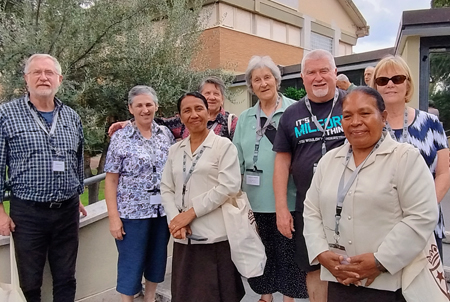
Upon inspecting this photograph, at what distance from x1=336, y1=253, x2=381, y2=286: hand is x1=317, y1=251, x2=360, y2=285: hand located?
0.02 meters

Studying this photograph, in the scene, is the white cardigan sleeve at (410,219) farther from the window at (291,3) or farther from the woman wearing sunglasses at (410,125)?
the window at (291,3)

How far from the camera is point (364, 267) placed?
68.9 inches

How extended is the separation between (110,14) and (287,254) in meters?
5.91

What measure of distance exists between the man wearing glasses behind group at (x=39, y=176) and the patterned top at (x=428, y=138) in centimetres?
240

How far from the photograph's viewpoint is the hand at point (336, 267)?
1798mm

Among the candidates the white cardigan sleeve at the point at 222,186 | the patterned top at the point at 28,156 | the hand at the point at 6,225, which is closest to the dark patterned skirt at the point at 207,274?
the white cardigan sleeve at the point at 222,186

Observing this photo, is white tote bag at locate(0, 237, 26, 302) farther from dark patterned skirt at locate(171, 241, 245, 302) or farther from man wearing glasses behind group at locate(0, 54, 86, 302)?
dark patterned skirt at locate(171, 241, 245, 302)

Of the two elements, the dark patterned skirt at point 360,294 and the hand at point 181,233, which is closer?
the dark patterned skirt at point 360,294

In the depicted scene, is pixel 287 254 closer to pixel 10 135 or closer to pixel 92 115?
pixel 10 135

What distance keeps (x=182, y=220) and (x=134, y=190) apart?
2.00ft

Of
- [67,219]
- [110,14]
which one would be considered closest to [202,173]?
[67,219]

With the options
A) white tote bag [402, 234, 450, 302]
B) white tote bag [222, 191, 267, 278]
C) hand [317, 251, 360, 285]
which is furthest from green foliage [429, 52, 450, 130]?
hand [317, 251, 360, 285]

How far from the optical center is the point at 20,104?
2811 millimetres

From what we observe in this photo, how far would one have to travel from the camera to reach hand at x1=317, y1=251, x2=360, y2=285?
5.90ft
